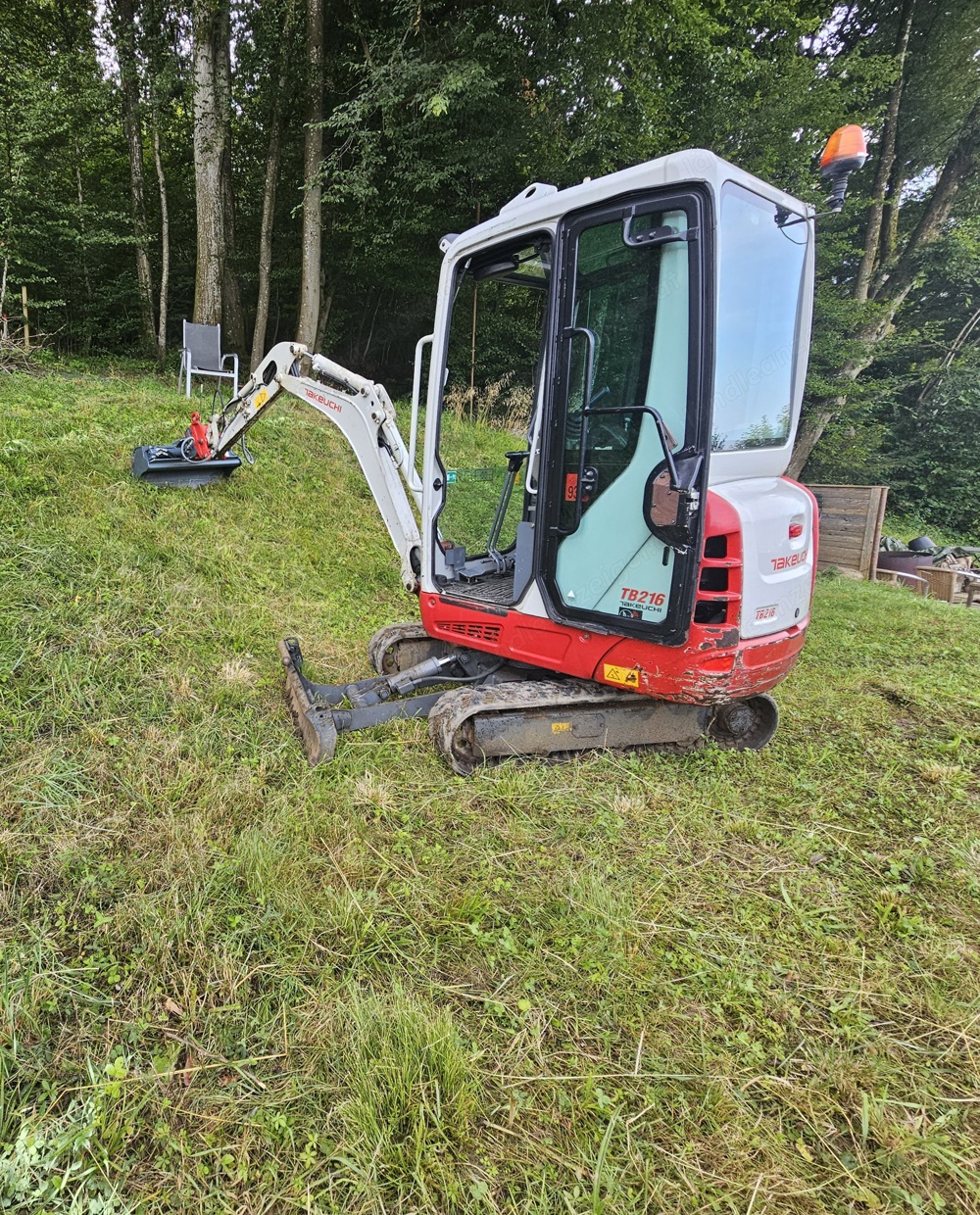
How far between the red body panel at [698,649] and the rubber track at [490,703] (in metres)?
0.11

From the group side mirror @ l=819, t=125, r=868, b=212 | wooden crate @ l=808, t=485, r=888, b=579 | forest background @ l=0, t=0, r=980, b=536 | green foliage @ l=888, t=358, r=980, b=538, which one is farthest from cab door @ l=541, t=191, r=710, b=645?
green foliage @ l=888, t=358, r=980, b=538

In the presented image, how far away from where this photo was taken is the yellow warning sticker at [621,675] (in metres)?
2.64

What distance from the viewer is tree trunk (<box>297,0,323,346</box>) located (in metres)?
7.99

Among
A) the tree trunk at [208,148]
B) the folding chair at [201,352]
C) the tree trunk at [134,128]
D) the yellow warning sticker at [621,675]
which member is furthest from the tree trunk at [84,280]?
the yellow warning sticker at [621,675]

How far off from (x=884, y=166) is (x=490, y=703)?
41.4ft

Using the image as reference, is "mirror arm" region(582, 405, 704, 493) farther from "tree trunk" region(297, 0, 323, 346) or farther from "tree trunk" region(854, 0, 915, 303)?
"tree trunk" region(854, 0, 915, 303)

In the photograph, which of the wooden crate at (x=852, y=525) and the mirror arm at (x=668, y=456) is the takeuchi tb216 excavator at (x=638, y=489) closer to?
the mirror arm at (x=668, y=456)

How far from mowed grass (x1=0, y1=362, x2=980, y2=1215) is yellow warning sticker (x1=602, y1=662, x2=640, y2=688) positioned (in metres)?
0.46

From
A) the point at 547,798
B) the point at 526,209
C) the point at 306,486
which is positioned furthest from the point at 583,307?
the point at 306,486

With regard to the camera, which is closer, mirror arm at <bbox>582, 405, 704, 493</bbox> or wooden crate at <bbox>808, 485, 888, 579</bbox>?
mirror arm at <bbox>582, 405, 704, 493</bbox>

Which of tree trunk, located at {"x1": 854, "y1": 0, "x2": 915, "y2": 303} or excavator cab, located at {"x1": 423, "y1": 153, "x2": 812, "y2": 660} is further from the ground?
tree trunk, located at {"x1": 854, "y1": 0, "x2": 915, "y2": 303}

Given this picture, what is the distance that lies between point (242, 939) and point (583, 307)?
2.62 metres

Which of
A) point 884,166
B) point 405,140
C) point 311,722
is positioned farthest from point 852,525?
point 311,722

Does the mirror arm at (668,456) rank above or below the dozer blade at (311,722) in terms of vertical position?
above
